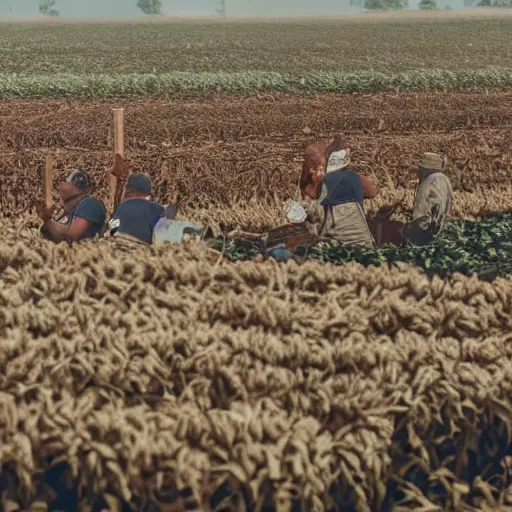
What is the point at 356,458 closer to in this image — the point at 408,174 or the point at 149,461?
the point at 149,461

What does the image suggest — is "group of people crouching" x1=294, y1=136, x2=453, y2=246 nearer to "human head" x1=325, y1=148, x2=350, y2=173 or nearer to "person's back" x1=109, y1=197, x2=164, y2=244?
"human head" x1=325, y1=148, x2=350, y2=173

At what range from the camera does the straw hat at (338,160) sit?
7.70 metres

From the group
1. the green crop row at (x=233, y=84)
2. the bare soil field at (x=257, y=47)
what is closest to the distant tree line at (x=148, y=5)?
the bare soil field at (x=257, y=47)

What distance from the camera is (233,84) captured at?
2998cm

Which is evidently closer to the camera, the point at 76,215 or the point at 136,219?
the point at 136,219

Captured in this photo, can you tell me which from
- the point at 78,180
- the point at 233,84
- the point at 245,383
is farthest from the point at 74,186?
the point at 233,84

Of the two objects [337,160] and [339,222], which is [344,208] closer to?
[339,222]

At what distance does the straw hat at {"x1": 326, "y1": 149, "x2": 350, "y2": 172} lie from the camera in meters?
7.70

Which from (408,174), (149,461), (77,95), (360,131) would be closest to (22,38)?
(77,95)

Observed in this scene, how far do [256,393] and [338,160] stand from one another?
3.93 m

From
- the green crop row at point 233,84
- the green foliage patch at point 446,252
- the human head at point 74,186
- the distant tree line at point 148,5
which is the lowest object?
the green foliage patch at point 446,252

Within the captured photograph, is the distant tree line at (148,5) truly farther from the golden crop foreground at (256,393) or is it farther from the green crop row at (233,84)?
the golden crop foreground at (256,393)

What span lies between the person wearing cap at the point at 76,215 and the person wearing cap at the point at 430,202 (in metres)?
3.09

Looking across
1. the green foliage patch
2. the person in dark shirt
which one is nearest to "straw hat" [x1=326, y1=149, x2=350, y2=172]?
the green foliage patch
